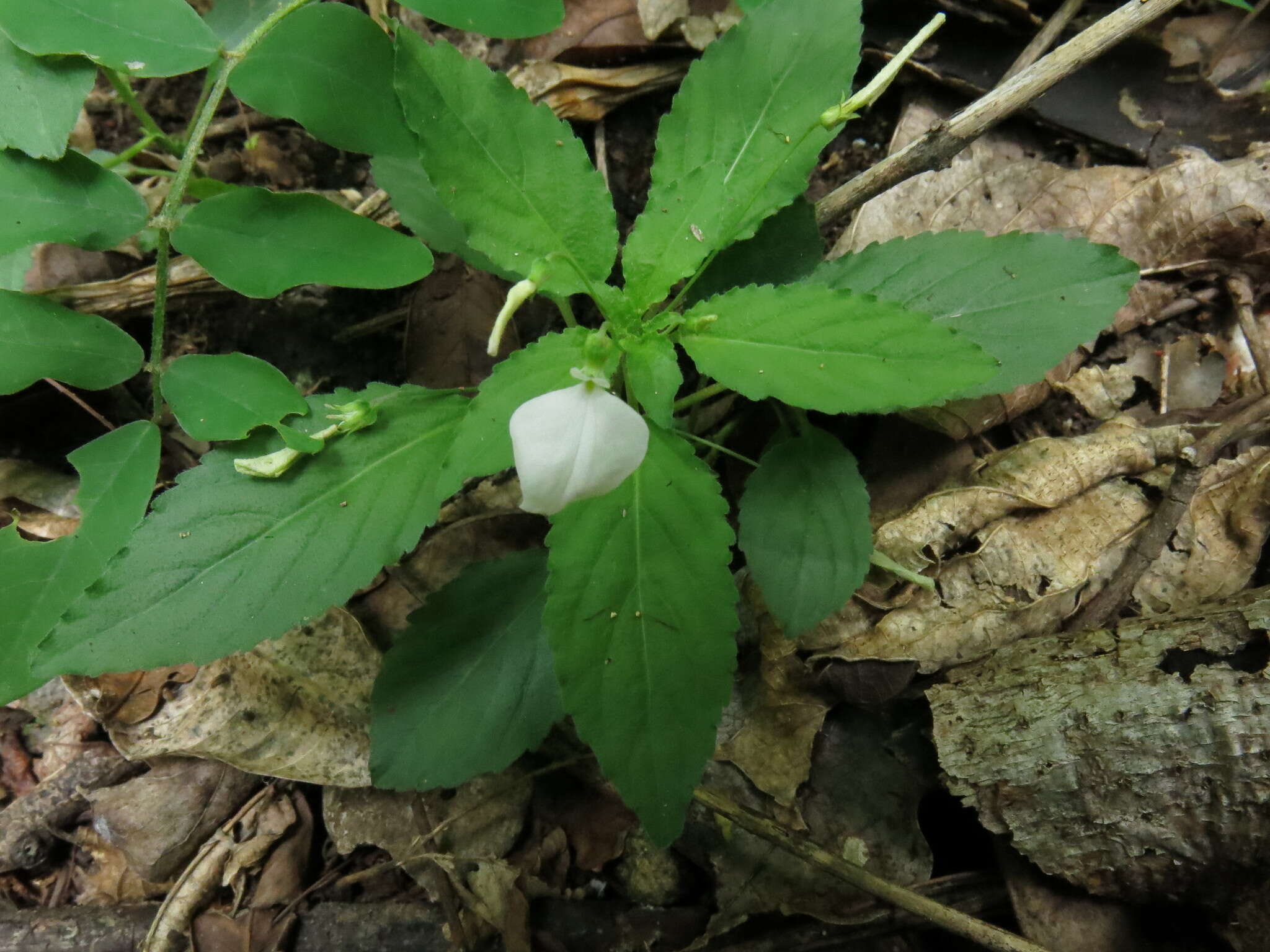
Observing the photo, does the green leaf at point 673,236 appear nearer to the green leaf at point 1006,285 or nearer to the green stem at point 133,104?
the green leaf at point 1006,285

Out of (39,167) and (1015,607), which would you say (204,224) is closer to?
(39,167)

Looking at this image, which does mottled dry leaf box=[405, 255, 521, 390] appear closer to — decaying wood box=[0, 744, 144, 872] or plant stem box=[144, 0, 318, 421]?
plant stem box=[144, 0, 318, 421]

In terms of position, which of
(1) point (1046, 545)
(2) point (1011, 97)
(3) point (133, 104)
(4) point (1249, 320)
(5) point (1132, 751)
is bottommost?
(5) point (1132, 751)

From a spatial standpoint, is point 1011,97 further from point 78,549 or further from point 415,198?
point 78,549

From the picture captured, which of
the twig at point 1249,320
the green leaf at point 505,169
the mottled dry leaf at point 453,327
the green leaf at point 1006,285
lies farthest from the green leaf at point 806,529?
the twig at point 1249,320

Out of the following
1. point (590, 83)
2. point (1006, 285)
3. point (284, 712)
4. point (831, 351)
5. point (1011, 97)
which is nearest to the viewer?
point (831, 351)

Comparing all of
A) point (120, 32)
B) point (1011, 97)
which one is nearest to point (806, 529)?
point (1011, 97)

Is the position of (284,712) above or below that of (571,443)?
below

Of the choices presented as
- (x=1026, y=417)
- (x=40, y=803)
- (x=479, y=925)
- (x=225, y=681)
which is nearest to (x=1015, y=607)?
(x=1026, y=417)
